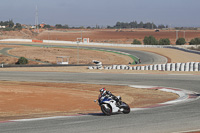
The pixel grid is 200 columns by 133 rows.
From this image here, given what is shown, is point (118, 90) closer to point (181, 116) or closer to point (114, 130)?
point (181, 116)

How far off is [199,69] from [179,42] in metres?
73.9

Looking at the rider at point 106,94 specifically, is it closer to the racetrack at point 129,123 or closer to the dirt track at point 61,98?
the racetrack at point 129,123

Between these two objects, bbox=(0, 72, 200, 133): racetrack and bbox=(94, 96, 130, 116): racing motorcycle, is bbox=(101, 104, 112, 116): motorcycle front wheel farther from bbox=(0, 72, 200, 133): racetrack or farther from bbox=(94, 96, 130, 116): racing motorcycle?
bbox=(0, 72, 200, 133): racetrack

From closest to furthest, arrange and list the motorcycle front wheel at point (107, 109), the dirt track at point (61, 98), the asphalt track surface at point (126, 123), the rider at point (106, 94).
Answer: the asphalt track surface at point (126, 123)
the motorcycle front wheel at point (107, 109)
the rider at point (106, 94)
the dirt track at point (61, 98)

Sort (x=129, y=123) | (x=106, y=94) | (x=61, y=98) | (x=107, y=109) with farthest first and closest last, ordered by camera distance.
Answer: (x=61, y=98) → (x=106, y=94) → (x=107, y=109) → (x=129, y=123)

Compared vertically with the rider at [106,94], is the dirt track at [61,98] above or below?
below

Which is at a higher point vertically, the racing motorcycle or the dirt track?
the racing motorcycle

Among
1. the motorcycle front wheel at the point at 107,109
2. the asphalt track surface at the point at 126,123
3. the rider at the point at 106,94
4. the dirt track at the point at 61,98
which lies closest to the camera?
the asphalt track surface at the point at 126,123

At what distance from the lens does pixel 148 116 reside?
13.7m

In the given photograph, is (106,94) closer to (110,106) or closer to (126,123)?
(110,106)

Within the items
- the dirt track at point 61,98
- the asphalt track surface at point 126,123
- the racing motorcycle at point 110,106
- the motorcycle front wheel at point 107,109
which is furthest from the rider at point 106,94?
the dirt track at point 61,98

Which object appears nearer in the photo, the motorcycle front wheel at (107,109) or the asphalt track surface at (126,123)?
the asphalt track surface at (126,123)

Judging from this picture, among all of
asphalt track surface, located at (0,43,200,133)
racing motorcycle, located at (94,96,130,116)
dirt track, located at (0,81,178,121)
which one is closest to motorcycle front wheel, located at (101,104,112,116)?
racing motorcycle, located at (94,96,130,116)

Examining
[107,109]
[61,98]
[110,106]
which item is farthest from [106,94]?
[61,98]
